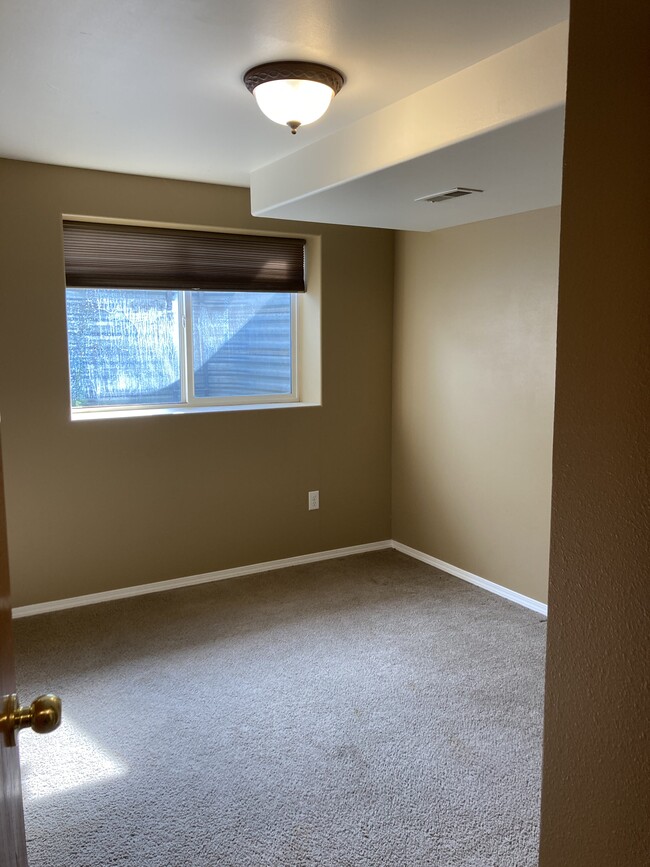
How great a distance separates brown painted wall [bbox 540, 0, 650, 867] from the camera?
753 mm

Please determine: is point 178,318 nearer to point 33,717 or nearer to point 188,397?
point 188,397

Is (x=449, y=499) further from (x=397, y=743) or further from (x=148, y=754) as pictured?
(x=148, y=754)

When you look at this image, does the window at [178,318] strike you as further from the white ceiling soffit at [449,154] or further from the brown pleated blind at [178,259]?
the white ceiling soffit at [449,154]

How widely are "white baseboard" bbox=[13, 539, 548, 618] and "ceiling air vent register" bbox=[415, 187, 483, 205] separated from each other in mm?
1911

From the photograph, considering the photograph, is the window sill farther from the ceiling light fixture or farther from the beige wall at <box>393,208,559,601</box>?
the ceiling light fixture

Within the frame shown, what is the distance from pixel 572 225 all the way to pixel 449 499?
3440 millimetres

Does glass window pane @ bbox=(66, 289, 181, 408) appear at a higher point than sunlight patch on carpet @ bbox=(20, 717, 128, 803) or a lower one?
higher

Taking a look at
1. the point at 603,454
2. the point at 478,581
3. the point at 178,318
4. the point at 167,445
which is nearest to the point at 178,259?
the point at 178,318

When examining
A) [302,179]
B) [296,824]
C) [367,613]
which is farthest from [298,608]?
[302,179]

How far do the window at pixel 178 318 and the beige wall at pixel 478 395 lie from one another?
79 cm

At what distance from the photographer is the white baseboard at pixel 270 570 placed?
11.8 ft

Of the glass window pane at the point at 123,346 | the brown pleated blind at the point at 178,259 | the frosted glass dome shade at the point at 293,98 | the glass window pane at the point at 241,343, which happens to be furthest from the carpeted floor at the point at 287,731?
the frosted glass dome shade at the point at 293,98

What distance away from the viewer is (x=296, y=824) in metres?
2.07

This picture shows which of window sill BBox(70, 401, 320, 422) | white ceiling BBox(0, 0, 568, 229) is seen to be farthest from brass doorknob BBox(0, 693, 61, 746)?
window sill BBox(70, 401, 320, 422)
